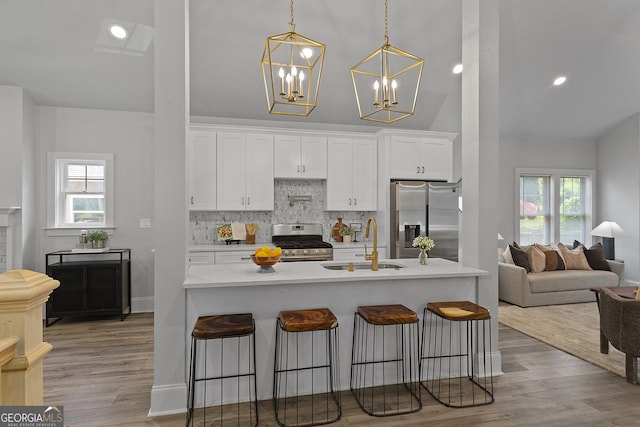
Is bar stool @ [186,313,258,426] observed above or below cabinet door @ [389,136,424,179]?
below

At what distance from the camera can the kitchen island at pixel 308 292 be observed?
8.36ft

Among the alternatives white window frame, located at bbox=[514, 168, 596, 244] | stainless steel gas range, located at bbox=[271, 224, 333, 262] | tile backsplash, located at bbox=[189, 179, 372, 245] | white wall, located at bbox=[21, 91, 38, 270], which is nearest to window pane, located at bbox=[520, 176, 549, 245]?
white window frame, located at bbox=[514, 168, 596, 244]

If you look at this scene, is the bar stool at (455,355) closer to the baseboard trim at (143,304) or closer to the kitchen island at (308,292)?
the kitchen island at (308,292)

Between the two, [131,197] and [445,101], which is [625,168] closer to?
[445,101]

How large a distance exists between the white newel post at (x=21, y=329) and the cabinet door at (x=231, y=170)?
4.22 metres

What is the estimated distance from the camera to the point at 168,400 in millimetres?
2447

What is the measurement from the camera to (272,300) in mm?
2641

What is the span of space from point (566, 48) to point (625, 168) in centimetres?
322

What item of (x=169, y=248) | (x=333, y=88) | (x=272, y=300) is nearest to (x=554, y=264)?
(x=333, y=88)

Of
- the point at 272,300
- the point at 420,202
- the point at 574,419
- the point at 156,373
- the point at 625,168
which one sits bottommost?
the point at 574,419

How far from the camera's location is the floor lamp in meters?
6.25

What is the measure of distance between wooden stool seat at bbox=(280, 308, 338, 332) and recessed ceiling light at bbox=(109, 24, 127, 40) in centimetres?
330

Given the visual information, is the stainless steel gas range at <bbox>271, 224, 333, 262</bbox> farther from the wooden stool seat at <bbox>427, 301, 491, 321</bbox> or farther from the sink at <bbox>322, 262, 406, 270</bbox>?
the wooden stool seat at <bbox>427, 301, 491, 321</bbox>

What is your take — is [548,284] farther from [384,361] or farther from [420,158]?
[384,361]
